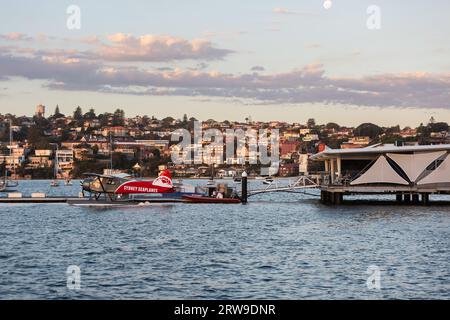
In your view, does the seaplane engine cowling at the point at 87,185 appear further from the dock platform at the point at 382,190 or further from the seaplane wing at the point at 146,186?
the dock platform at the point at 382,190

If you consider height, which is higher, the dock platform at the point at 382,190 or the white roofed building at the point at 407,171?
the white roofed building at the point at 407,171

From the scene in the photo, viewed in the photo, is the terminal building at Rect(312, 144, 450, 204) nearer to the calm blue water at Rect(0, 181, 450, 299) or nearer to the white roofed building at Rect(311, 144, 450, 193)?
the white roofed building at Rect(311, 144, 450, 193)

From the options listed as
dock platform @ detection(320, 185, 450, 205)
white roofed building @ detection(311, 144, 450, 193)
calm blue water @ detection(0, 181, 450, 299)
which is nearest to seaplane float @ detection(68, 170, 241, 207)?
calm blue water @ detection(0, 181, 450, 299)

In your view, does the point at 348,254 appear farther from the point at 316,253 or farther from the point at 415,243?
the point at 415,243

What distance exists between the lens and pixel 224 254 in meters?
37.3

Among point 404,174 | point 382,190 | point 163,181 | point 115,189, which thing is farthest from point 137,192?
point 404,174

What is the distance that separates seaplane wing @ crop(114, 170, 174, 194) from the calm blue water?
18.4 feet

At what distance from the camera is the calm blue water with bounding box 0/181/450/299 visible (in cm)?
2781

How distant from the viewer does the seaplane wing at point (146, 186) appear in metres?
69.2

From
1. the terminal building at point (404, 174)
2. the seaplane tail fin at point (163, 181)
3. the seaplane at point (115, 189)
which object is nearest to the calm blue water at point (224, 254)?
the seaplane at point (115, 189)

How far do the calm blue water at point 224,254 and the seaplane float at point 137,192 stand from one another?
4.63m

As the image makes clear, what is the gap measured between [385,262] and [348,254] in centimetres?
278
